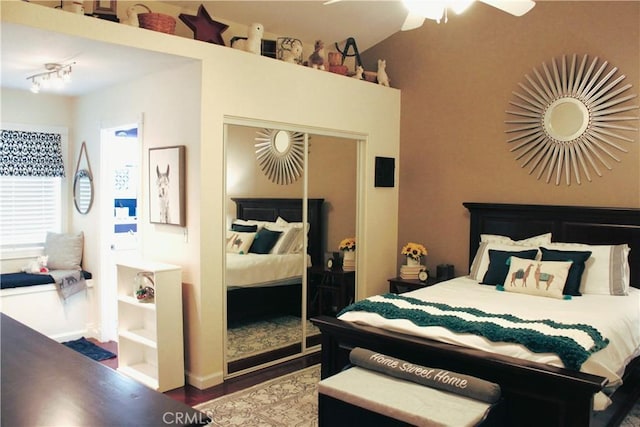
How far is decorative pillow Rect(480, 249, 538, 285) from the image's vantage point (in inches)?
155

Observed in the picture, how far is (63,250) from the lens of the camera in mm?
4879

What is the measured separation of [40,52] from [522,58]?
3.78 meters

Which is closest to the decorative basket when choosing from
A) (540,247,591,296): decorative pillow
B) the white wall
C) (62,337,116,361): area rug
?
the white wall

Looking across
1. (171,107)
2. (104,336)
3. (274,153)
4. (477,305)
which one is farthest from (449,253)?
(104,336)

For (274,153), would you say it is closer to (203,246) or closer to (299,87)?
(299,87)

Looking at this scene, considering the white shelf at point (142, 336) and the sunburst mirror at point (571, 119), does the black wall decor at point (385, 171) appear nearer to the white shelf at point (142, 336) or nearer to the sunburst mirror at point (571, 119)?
the sunburst mirror at point (571, 119)

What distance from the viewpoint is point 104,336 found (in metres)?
4.76

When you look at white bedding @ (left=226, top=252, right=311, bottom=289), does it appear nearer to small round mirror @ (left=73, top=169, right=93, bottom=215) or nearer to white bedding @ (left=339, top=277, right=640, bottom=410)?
white bedding @ (left=339, top=277, right=640, bottom=410)

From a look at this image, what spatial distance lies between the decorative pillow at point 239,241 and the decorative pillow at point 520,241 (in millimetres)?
2038

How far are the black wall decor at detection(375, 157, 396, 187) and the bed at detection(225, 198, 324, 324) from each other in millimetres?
776

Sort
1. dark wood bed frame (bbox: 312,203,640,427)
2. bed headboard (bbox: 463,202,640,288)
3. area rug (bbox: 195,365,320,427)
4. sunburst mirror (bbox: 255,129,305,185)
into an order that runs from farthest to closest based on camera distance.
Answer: sunburst mirror (bbox: 255,129,305,185)
bed headboard (bbox: 463,202,640,288)
area rug (bbox: 195,365,320,427)
dark wood bed frame (bbox: 312,203,640,427)

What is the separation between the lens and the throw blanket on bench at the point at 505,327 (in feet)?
8.00

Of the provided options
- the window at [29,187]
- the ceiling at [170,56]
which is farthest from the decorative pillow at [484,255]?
the window at [29,187]

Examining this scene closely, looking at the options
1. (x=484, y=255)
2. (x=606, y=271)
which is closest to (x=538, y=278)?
(x=606, y=271)
